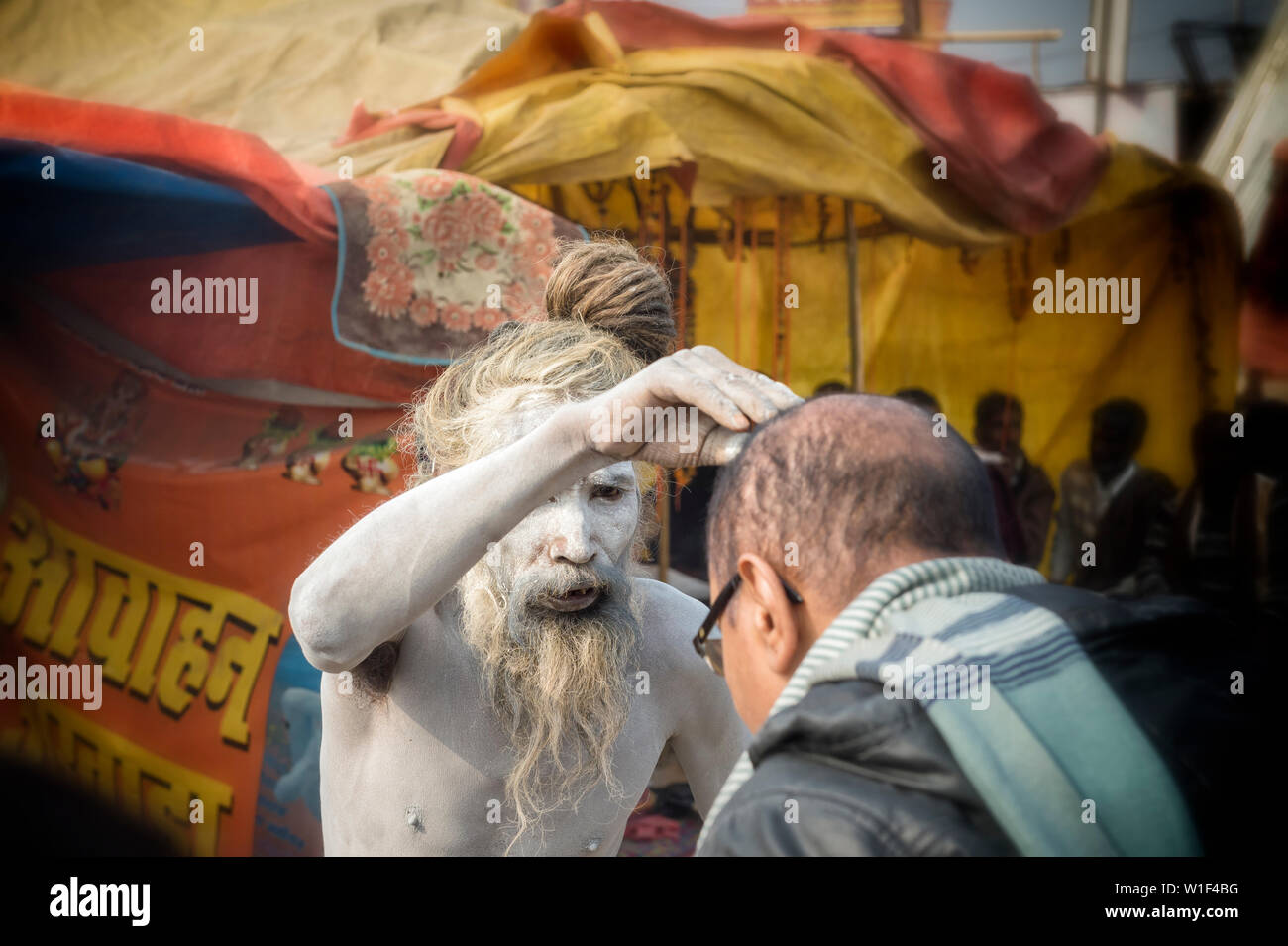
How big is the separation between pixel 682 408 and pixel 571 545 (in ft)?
1.37

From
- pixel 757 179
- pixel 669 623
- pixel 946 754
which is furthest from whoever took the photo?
pixel 757 179

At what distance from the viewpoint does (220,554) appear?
3.56m

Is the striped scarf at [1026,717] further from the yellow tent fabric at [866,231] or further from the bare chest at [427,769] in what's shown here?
the yellow tent fabric at [866,231]

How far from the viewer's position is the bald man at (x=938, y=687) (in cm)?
91

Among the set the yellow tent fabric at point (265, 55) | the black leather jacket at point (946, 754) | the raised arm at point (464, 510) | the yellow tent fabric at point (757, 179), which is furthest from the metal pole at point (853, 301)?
the black leather jacket at point (946, 754)

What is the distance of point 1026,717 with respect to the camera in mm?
950

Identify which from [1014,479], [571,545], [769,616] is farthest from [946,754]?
[1014,479]

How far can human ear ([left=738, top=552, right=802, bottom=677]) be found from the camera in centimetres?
113

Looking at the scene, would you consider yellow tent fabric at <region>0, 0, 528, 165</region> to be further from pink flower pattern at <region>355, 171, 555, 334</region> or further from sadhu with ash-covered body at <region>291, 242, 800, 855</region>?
sadhu with ash-covered body at <region>291, 242, 800, 855</region>

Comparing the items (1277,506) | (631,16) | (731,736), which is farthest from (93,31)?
(1277,506)

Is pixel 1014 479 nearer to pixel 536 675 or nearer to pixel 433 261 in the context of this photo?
pixel 433 261

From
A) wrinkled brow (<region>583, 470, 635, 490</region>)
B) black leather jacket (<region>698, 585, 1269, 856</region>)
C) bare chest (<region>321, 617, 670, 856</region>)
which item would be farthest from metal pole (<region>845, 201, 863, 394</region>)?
black leather jacket (<region>698, 585, 1269, 856</region>)

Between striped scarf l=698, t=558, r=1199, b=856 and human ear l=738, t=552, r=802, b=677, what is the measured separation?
0.26ft

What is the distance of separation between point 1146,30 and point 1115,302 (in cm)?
86
